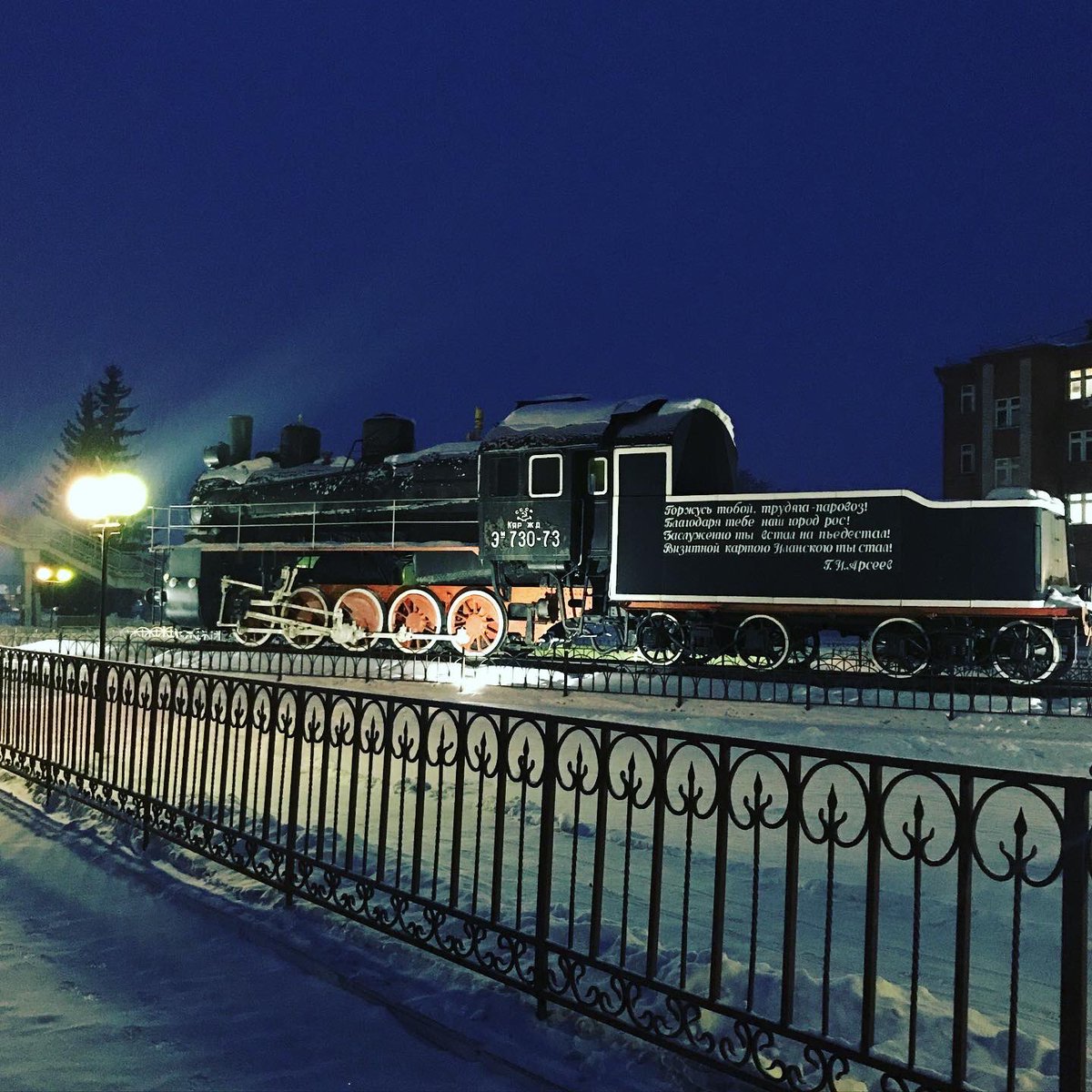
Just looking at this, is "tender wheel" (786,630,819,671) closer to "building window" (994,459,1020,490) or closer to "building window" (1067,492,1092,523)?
"building window" (1067,492,1092,523)

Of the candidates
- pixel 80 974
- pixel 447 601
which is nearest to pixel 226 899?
pixel 80 974

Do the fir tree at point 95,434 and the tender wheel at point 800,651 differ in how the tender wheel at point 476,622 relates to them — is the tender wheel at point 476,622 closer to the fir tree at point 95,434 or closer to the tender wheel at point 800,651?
the tender wheel at point 800,651

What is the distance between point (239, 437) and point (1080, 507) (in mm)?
28995

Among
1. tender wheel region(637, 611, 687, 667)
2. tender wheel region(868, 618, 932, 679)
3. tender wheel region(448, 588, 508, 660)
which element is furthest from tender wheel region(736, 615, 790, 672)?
tender wheel region(448, 588, 508, 660)

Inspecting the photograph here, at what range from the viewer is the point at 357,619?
56.2ft

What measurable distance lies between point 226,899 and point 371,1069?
6.83 ft

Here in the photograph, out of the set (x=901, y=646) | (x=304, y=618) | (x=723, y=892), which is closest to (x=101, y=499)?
(x=723, y=892)

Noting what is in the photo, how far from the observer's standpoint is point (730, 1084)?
3.22 metres

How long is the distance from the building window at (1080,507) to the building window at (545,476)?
26.9m

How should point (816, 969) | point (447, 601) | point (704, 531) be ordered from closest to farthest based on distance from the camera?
1. point (816, 969)
2. point (704, 531)
3. point (447, 601)

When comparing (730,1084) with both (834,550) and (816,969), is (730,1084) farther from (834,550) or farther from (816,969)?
(834,550)

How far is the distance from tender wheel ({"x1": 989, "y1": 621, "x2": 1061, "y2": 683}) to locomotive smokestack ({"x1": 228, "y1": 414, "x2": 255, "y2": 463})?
1582cm

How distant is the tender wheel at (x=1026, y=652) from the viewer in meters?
11.7

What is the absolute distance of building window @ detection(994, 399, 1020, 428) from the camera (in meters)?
34.9
